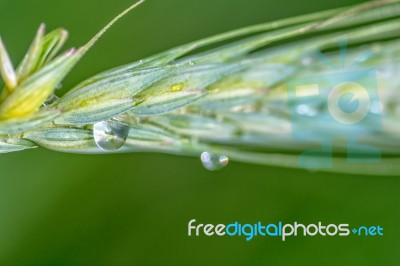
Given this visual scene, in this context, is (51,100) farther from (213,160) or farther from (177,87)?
(213,160)

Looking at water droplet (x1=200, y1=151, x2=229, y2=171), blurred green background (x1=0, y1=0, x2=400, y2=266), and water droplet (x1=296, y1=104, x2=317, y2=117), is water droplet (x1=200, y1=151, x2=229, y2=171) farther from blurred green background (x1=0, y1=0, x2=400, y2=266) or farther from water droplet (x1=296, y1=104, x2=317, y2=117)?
blurred green background (x1=0, y1=0, x2=400, y2=266)

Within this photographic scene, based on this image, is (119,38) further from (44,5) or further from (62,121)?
(62,121)

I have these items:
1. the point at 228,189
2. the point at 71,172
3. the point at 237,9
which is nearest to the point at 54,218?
the point at 71,172

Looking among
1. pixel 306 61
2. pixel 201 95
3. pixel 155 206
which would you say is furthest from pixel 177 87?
pixel 155 206

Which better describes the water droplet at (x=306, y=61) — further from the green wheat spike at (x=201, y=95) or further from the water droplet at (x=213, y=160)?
the water droplet at (x=213, y=160)

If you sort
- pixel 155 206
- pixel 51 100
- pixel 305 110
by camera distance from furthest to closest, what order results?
pixel 155 206 → pixel 305 110 → pixel 51 100

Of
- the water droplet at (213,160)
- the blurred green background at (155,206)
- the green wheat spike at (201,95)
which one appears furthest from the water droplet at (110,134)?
the blurred green background at (155,206)

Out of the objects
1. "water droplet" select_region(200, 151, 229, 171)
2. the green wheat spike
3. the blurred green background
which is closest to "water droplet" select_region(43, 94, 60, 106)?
the green wheat spike
